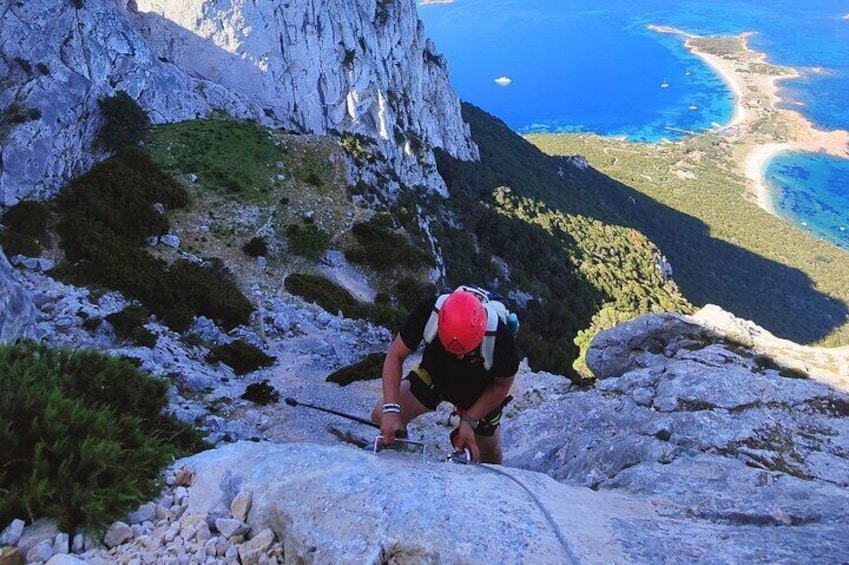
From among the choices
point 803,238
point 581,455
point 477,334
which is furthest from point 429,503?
point 803,238

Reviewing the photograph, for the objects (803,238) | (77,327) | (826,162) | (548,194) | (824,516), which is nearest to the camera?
(824,516)

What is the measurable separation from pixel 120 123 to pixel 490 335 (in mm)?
30575

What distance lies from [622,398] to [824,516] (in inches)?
283

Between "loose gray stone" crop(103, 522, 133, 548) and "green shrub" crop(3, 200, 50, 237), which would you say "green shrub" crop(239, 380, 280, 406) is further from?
"green shrub" crop(3, 200, 50, 237)

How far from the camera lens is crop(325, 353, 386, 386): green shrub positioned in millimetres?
17266

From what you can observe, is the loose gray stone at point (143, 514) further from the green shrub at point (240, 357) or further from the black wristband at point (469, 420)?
the green shrub at point (240, 357)

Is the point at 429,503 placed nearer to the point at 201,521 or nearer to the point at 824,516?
the point at 201,521

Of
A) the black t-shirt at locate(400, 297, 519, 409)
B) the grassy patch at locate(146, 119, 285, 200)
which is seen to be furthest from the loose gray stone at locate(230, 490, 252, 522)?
the grassy patch at locate(146, 119, 285, 200)

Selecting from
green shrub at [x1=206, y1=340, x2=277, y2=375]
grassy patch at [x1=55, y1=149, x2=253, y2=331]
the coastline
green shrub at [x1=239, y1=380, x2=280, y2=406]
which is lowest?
green shrub at [x1=239, y1=380, x2=280, y2=406]

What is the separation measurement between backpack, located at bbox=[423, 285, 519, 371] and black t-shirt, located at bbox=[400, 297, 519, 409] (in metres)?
0.06

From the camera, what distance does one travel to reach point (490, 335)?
20.8 feet

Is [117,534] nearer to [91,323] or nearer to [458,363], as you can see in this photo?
[458,363]

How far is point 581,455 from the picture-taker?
10992 mm

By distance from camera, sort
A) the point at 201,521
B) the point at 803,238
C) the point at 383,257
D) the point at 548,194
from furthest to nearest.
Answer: the point at 803,238, the point at 548,194, the point at 383,257, the point at 201,521
